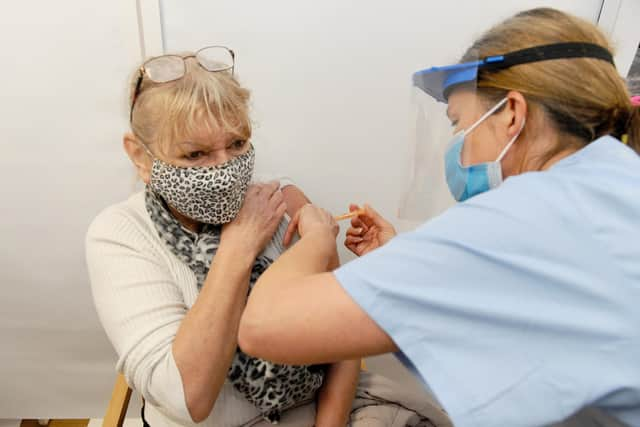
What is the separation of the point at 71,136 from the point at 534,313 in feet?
4.33

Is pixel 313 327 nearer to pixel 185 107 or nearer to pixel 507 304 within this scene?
pixel 507 304

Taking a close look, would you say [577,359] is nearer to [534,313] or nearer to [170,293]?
[534,313]

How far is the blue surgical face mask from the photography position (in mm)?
866

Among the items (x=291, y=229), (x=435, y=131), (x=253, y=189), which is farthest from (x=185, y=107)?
(x=435, y=131)

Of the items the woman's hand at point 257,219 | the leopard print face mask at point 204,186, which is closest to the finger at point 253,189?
the woman's hand at point 257,219

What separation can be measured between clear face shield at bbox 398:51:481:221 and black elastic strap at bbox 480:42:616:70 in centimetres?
7

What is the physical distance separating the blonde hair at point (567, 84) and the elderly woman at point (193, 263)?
0.52m

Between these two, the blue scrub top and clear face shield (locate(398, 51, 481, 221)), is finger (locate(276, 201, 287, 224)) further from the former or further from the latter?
the blue scrub top

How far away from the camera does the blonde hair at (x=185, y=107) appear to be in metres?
1.00

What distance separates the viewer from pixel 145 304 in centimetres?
96

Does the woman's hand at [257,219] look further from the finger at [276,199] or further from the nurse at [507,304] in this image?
the nurse at [507,304]

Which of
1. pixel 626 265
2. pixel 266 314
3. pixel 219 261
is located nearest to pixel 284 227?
pixel 219 261

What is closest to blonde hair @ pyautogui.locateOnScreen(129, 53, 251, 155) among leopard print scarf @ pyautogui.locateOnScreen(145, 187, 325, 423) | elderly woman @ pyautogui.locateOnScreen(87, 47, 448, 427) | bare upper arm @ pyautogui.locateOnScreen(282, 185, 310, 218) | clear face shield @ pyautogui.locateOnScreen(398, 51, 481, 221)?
elderly woman @ pyautogui.locateOnScreen(87, 47, 448, 427)

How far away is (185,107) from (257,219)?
1.01 ft
